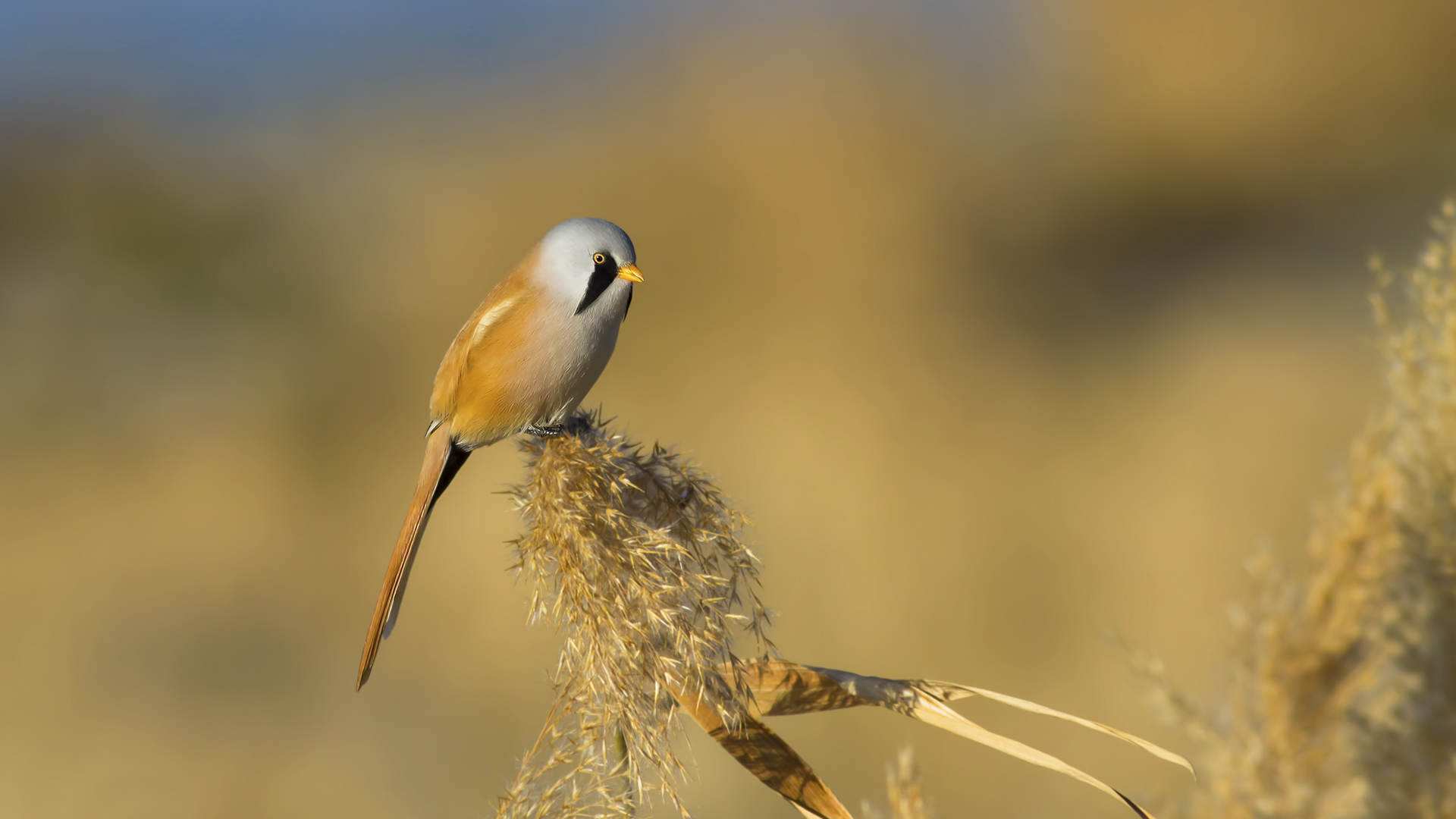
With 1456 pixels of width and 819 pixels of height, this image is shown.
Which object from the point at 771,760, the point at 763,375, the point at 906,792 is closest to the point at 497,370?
the point at 771,760

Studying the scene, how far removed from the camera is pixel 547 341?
144cm

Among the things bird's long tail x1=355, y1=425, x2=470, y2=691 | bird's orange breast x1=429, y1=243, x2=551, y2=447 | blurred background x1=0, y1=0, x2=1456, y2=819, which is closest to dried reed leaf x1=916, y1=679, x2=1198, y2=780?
bird's long tail x1=355, y1=425, x2=470, y2=691

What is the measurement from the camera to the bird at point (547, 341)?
1.43 m

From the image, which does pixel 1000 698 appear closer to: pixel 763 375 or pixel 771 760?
pixel 771 760

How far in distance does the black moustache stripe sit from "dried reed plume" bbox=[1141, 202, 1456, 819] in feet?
2.99

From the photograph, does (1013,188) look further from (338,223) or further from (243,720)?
(243,720)

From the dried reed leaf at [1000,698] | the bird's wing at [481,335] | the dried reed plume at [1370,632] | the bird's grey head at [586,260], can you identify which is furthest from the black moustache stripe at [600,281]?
the dried reed plume at [1370,632]

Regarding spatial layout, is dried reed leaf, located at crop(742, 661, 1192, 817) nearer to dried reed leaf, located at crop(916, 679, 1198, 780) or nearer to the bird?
dried reed leaf, located at crop(916, 679, 1198, 780)

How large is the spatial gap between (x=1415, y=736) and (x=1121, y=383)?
401 centimetres

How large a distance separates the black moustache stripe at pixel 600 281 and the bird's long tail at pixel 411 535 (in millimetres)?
358

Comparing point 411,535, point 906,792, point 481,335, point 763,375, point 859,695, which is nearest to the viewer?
point 906,792

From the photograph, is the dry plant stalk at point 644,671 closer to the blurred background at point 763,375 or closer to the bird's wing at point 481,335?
the bird's wing at point 481,335

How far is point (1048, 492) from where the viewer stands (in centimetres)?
444

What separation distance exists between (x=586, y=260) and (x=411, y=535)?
19.3 inches
